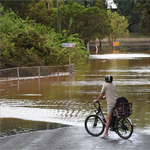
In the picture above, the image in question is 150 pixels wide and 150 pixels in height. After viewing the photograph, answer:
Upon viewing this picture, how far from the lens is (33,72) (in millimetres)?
34438

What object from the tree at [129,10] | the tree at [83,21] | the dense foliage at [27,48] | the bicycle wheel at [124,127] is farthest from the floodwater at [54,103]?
the tree at [129,10]

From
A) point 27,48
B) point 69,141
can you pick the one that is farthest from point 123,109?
point 27,48

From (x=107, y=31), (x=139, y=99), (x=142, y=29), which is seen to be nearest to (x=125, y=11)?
(x=107, y=31)

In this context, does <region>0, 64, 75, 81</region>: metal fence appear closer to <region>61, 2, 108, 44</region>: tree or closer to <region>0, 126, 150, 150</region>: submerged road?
<region>0, 126, 150, 150</region>: submerged road

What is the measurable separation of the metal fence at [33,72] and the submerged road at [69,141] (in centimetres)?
1992

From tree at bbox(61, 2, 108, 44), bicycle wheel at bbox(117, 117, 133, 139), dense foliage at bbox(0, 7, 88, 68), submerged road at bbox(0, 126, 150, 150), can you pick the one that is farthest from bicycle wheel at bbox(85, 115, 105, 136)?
tree at bbox(61, 2, 108, 44)

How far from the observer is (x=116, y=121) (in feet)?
37.7

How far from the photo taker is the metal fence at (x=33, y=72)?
3256 cm

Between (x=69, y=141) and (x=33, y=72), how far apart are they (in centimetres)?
2321

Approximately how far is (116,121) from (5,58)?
24.9 m

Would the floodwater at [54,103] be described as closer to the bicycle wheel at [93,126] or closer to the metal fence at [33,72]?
the bicycle wheel at [93,126]

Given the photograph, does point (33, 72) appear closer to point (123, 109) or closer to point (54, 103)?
point (54, 103)

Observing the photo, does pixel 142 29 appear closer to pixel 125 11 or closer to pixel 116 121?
pixel 116 121

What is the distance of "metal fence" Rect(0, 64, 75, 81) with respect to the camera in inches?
1282
